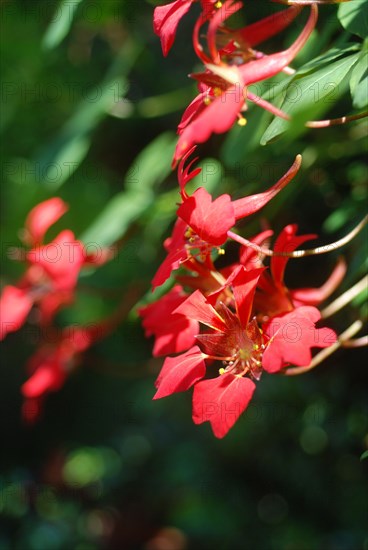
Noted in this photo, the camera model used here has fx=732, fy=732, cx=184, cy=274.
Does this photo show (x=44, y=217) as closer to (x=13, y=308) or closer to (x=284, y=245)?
(x=13, y=308)

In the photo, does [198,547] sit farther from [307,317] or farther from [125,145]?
[307,317]

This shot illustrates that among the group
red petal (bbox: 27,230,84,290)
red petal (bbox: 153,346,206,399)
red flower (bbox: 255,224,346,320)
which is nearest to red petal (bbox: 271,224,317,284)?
red flower (bbox: 255,224,346,320)

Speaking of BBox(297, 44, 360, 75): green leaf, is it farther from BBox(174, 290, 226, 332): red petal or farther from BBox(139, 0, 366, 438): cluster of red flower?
BBox(174, 290, 226, 332): red petal

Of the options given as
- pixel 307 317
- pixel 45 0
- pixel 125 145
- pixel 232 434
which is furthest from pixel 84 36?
pixel 307 317

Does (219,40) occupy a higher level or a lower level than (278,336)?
higher

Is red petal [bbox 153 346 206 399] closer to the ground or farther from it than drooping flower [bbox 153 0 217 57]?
closer to the ground

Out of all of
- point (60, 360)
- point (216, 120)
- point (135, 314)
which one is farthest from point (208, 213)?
point (60, 360)

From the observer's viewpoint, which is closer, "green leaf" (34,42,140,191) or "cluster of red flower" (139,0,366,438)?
"cluster of red flower" (139,0,366,438)
